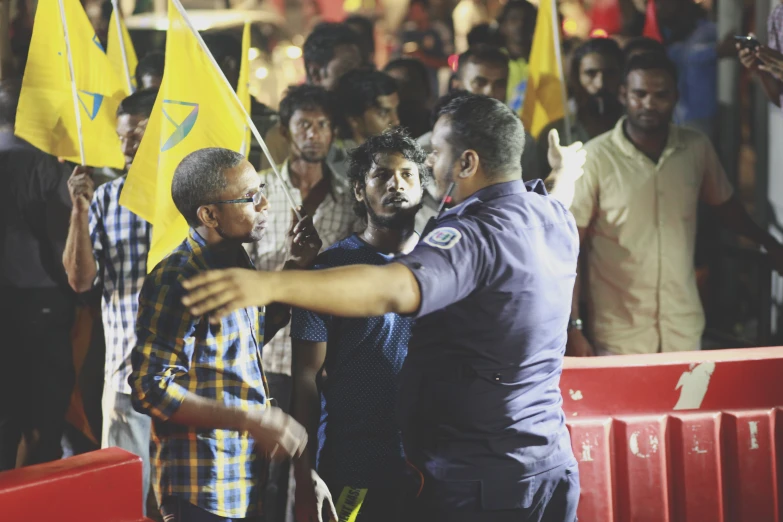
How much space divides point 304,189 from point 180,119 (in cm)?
128

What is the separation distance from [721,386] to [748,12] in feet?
17.7

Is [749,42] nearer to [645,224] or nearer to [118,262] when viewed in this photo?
[645,224]

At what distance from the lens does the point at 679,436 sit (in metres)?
3.98

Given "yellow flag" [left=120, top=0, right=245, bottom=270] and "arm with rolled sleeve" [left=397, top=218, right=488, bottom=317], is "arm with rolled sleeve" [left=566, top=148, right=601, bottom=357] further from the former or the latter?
"arm with rolled sleeve" [left=397, top=218, right=488, bottom=317]

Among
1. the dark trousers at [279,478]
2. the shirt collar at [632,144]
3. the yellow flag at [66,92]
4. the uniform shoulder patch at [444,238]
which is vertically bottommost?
the dark trousers at [279,478]

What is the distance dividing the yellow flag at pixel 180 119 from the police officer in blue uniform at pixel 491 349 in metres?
1.57

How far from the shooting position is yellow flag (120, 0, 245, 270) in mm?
4609

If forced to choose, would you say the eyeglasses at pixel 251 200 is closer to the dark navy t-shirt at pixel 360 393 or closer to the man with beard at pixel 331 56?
the dark navy t-shirt at pixel 360 393

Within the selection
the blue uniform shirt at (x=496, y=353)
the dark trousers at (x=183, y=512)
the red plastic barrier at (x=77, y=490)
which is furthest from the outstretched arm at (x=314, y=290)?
the dark trousers at (x=183, y=512)

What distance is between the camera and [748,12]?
8.42 meters

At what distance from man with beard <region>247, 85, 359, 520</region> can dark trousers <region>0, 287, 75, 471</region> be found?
4.26 ft

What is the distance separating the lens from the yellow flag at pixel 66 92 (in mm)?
5172

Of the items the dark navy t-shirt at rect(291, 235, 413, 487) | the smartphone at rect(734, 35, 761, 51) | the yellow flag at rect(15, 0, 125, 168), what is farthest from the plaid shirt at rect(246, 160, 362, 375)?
the smartphone at rect(734, 35, 761, 51)

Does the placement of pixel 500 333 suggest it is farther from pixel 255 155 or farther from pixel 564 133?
pixel 564 133
